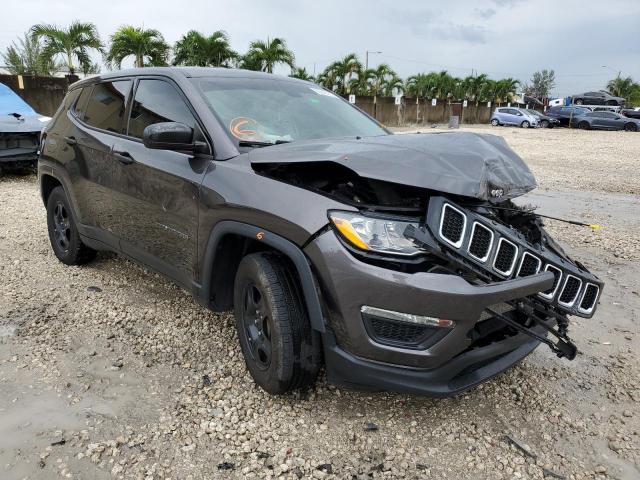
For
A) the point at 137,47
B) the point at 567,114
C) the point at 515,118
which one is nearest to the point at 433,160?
the point at 137,47

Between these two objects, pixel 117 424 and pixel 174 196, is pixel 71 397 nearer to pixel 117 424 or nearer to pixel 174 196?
pixel 117 424

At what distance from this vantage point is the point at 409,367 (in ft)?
7.51

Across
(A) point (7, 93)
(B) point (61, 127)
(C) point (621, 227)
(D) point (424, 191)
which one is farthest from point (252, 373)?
(A) point (7, 93)

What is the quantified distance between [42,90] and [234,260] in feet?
58.8

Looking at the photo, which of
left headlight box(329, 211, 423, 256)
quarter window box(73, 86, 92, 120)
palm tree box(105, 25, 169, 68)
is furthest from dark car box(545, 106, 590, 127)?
left headlight box(329, 211, 423, 256)

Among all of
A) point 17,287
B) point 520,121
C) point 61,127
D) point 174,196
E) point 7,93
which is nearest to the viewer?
point 174,196

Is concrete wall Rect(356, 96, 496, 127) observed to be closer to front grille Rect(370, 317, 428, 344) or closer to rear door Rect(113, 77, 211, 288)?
rear door Rect(113, 77, 211, 288)

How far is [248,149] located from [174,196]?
583mm

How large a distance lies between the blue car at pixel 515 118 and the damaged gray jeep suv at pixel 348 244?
114 feet

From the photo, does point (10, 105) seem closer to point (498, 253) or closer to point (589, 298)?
point (498, 253)

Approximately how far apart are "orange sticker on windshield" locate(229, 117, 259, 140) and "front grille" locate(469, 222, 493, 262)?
4.78 feet

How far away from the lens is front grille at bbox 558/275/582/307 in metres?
2.51

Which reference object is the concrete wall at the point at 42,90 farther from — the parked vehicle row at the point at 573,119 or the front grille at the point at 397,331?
the parked vehicle row at the point at 573,119

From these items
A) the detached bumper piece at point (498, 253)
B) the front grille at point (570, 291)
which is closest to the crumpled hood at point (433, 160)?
the detached bumper piece at point (498, 253)
